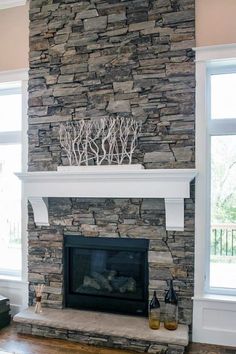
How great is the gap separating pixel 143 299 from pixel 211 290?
67cm

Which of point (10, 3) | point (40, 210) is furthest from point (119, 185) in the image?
point (10, 3)

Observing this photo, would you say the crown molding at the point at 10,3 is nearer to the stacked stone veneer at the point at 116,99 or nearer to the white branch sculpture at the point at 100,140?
the stacked stone veneer at the point at 116,99

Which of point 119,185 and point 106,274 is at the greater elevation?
point 119,185

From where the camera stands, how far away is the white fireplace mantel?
302 cm

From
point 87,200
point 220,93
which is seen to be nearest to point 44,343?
point 87,200

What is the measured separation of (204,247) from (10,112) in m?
2.68

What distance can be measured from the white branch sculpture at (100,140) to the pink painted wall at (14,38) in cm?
99

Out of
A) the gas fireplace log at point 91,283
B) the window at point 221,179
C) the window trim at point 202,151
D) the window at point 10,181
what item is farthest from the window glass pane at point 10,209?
the window at point 221,179

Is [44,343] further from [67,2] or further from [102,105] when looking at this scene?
[67,2]

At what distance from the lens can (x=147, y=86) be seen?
3379 millimetres

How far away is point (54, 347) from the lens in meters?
3.07

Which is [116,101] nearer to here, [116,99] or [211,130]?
[116,99]

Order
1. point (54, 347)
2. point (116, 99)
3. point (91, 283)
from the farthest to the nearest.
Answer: point (91, 283), point (116, 99), point (54, 347)

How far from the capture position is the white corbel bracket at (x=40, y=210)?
3580 millimetres
